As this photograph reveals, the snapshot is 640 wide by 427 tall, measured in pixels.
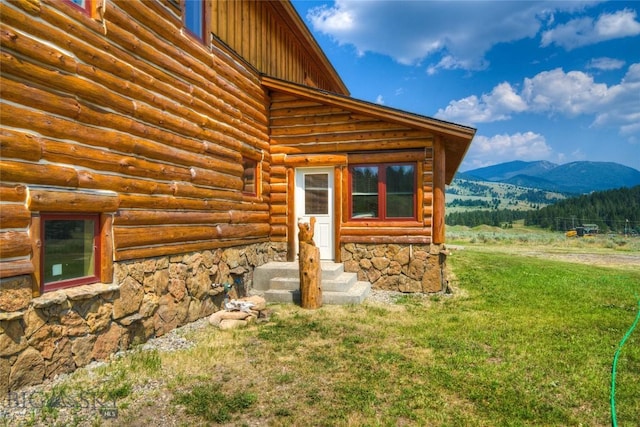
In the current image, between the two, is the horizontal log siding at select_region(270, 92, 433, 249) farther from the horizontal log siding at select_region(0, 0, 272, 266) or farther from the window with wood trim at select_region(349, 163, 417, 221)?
the horizontal log siding at select_region(0, 0, 272, 266)

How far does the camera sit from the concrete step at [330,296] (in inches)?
324

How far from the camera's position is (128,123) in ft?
18.2

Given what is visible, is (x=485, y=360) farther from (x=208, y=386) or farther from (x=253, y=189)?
(x=253, y=189)

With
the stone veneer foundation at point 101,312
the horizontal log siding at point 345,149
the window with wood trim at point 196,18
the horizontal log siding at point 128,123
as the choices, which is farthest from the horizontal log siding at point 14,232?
the horizontal log siding at point 345,149

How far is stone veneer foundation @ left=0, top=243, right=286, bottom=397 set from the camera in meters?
3.99

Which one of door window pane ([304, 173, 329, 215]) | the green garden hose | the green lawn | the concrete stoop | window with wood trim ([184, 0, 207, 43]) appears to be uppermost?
window with wood trim ([184, 0, 207, 43])

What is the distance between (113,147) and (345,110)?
608cm

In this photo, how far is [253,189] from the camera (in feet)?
31.9

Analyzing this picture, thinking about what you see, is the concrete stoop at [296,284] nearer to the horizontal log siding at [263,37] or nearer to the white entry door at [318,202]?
the white entry door at [318,202]

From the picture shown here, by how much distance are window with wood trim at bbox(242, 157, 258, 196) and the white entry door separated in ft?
4.00

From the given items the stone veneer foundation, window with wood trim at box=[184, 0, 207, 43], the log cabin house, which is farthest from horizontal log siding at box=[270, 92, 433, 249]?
the stone veneer foundation

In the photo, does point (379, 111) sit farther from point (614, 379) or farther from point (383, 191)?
point (614, 379)

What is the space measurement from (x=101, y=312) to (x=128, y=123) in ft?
8.67

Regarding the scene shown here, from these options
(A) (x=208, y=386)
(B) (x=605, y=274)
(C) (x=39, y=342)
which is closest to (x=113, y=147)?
(C) (x=39, y=342)
